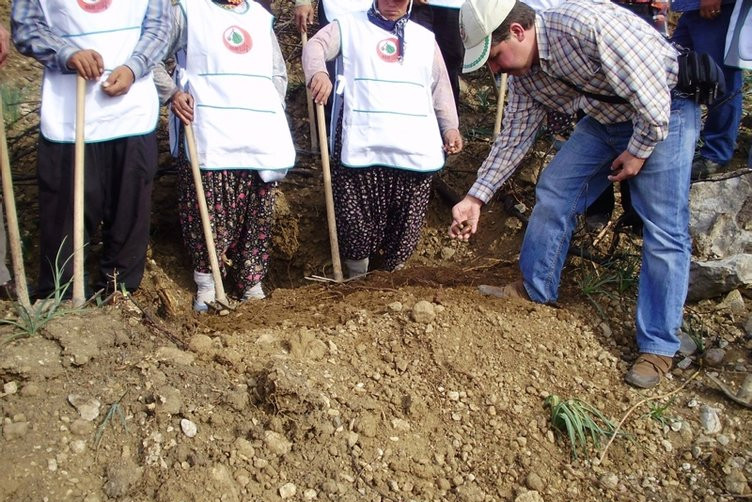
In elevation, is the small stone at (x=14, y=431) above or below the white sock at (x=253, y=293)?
above

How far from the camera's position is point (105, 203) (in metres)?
3.31

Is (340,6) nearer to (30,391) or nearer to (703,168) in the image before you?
(703,168)

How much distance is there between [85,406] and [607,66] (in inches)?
83.7

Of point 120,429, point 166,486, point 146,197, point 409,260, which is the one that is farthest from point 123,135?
point 409,260

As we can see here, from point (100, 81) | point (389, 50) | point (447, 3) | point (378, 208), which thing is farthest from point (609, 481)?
point (447, 3)

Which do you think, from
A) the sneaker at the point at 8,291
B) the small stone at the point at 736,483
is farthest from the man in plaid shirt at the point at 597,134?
the sneaker at the point at 8,291

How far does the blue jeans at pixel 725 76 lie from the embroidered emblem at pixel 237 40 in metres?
2.33

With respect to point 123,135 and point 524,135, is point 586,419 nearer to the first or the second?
point 524,135

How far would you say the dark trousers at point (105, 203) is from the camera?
3.11m

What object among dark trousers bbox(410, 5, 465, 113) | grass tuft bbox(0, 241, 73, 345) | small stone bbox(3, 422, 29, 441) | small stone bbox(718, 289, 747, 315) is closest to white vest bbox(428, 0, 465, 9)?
dark trousers bbox(410, 5, 465, 113)

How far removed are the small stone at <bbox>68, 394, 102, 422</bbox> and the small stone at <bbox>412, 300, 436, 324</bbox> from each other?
4.26ft

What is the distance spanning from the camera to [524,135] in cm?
313

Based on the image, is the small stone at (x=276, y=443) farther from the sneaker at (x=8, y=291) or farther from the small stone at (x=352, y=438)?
the sneaker at (x=8, y=291)

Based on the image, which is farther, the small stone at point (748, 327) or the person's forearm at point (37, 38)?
the small stone at point (748, 327)
